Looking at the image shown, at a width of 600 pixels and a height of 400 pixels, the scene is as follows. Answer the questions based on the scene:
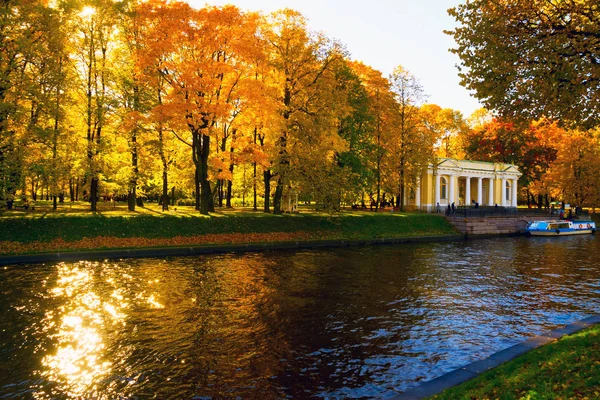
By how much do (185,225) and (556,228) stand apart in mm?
42179

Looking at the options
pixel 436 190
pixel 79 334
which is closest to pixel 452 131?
pixel 436 190

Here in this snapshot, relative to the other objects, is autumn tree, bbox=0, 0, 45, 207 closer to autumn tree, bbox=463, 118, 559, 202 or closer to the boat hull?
the boat hull

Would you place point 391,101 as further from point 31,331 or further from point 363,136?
point 31,331

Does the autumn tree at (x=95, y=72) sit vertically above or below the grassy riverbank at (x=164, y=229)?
above

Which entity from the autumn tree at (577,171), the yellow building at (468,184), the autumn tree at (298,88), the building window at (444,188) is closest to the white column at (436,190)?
the yellow building at (468,184)

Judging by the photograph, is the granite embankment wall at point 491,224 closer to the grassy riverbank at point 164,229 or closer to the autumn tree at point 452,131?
the grassy riverbank at point 164,229

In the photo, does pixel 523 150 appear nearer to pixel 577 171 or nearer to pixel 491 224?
pixel 577 171

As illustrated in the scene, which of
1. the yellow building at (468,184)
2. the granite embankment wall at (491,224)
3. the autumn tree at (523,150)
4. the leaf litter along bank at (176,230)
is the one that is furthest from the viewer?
the autumn tree at (523,150)

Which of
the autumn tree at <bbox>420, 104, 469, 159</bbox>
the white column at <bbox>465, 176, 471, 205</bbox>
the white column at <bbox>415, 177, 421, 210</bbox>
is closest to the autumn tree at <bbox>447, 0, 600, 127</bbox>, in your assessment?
the white column at <bbox>415, 177, 421, 210</bbox>

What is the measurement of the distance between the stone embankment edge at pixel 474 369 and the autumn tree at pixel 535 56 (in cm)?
707

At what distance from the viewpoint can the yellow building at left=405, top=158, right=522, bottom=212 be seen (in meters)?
56.8

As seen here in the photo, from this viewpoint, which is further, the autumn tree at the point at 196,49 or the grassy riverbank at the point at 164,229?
the autumn tree at the point at 196,49

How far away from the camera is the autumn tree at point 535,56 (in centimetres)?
1209

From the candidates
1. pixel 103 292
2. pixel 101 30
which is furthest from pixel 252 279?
pixel 101 30
